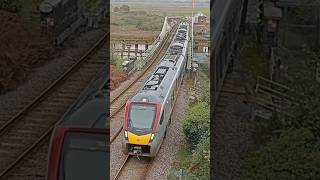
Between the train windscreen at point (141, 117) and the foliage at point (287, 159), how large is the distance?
0.74m

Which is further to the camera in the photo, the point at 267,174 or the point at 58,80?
the point at 58,80

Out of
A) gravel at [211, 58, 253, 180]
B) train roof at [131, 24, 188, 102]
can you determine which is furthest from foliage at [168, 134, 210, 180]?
train roof at [131, 24, 188, 102]

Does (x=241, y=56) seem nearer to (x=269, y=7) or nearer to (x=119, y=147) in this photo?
(x=269, y=7)

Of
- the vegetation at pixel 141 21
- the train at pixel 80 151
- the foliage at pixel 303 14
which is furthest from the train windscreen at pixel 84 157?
the foliage at pixel 303 14

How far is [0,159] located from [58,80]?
2.90 feet

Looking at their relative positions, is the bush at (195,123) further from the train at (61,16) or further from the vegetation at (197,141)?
the train at (61,16)

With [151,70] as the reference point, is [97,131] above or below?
below

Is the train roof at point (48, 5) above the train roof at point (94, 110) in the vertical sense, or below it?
above

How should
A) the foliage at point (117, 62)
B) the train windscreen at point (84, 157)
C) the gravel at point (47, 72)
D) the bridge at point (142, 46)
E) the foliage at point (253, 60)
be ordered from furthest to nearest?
the gravel at point (47, 72) < the foliage at point (253, 60) < the foliage at point (117, 62) < the bridge at point (142, 46) < the train windscreen at point (84, 157)

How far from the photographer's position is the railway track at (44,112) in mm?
4086

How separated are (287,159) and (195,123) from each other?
640 mm

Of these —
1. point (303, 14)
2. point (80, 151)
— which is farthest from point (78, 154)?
point (303, 14)

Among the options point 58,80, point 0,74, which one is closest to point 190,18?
point 58,80

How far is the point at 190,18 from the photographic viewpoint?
3.41 m
